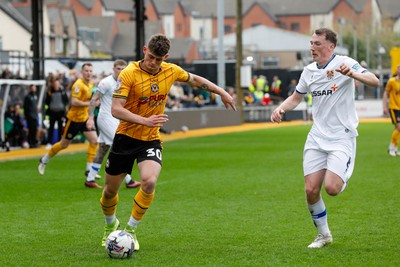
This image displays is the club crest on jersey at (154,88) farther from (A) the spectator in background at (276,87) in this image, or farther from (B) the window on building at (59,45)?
(B) the window on building at (59,45)

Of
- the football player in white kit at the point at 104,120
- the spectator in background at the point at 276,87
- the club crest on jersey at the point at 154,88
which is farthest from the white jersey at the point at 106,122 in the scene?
the spectator in background at the point at 276,87

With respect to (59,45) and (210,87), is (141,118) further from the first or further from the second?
(59,45)

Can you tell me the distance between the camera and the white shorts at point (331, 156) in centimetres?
978

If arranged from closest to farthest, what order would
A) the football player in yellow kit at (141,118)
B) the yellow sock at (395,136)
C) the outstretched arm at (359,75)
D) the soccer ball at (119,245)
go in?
the outstretched arm at (359,75)
the soccer ball at (119,245)
the football player in yellow kit at (141,118)
the yellow sock at (395,136)

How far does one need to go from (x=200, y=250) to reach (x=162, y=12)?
11985 centimetres

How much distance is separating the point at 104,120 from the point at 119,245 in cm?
684

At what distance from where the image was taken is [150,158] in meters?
9.88

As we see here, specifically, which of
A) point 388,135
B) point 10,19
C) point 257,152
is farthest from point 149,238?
point 10,19

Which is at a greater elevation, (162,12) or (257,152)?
(162,12)

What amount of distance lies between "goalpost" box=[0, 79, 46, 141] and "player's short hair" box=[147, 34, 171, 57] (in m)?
17.2

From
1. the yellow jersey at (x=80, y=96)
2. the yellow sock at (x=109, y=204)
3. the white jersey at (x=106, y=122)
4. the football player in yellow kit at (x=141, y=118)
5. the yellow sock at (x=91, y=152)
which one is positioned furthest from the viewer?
the yellow sock at (x=91, y=152)

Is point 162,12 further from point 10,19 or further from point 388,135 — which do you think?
point 388,135

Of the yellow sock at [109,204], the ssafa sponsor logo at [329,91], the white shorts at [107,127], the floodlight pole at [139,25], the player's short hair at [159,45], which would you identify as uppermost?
the floodlight pole at [139,25]

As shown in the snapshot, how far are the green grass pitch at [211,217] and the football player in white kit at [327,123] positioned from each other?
0.67 m
